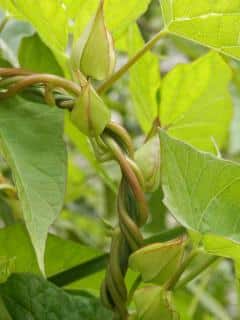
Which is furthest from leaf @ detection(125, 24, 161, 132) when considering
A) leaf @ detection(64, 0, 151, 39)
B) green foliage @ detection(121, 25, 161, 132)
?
leaf @ detection(64, 0, 151, 39)

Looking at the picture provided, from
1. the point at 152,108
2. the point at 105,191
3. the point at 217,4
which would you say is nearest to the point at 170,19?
the point at 217,4

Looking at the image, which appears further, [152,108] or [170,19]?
[152,108]

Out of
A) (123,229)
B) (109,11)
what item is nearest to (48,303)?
(123,229)

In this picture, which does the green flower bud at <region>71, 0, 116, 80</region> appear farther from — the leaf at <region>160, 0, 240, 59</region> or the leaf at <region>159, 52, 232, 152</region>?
the leaf at <region>159, 52, 232, 152</region>

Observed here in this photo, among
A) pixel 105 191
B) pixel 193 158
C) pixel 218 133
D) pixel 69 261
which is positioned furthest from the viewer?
pixel 105 191

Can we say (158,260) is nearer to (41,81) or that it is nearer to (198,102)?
(41,81)

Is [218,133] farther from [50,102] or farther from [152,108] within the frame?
[50,102]

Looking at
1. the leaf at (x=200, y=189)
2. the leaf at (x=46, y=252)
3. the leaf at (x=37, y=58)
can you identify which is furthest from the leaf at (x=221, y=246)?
the leaf at (x=37, y=58)
